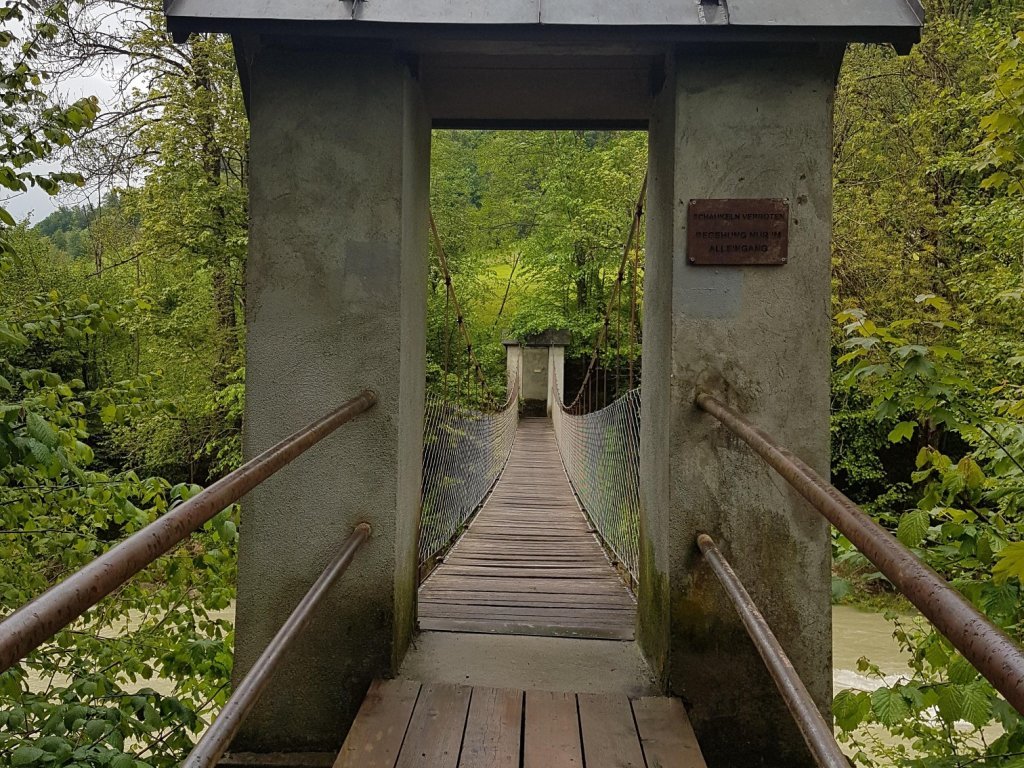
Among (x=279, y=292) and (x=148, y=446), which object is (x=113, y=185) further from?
(x=279, y=292)

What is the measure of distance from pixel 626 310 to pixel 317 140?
10.7 m

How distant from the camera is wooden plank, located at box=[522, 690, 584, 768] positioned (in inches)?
45.0

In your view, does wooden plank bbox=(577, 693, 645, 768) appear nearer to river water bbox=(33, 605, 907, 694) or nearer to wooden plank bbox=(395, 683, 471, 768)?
wooden plank bbox=(395, 683, 471, 768)

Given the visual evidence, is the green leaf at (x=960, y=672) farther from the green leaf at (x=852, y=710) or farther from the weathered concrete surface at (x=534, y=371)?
the weathered concrete surface at (x=534, y=371)

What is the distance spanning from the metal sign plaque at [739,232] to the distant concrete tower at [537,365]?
1008cm

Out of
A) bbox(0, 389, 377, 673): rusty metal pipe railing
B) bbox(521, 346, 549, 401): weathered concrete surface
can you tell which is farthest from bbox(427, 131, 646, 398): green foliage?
bbox(0, 389, 377, 673): rusty metal pipe railing

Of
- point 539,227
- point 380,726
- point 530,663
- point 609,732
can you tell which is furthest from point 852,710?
point 539,227

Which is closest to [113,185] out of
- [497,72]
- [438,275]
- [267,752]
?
[438,275]

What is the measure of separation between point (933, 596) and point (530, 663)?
1.13 metres

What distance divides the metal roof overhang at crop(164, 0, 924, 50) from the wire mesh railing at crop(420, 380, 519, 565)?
1.24 metres

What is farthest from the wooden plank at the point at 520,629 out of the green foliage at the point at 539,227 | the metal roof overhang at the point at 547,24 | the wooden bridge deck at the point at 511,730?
the green foliage at the point at 539,227

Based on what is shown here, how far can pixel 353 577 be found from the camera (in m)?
1.38

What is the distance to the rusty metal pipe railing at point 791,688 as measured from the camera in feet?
2.39

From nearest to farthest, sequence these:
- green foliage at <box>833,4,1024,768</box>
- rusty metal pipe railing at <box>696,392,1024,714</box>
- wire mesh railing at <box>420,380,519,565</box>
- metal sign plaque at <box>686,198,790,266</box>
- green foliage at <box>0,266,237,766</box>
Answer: rusty metal pipe railing at <box>696,392,1024,714</box>, green foliage at <box>833,4,1024,768</box>, metal sign plaque at <box>686,198,790,266</box>, green foliage at <box>0,266,237,766</box>, wire mesh railing at <box>420,380,519,565</box>
